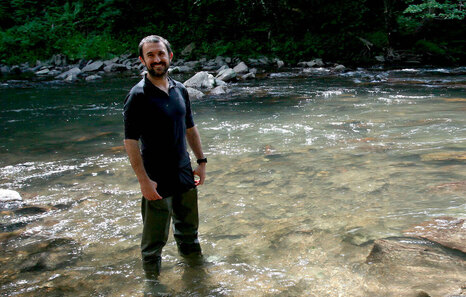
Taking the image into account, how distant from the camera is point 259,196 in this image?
418 cm

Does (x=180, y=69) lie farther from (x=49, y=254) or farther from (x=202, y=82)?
(x=49, y=254)

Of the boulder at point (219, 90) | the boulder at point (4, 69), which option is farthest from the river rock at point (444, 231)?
the boulder at point (4, 69)

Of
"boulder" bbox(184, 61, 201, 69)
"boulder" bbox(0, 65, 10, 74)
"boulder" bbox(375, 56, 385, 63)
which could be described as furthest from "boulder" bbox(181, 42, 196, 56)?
"boulder" bbox(375, 56, 385, 63)

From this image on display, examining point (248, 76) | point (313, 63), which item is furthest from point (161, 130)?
point (313, 63)

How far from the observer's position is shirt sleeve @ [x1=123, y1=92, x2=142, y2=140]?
234cm

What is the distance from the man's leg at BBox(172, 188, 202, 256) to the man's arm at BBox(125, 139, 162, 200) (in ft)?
0.90

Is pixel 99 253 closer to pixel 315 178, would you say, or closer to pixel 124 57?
pixel 315 178

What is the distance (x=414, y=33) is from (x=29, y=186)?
68.3 feet

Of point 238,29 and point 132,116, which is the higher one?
point 238,29

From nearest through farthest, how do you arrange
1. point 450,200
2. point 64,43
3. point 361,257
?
point 361,257 < point 450,200 < point 64,43

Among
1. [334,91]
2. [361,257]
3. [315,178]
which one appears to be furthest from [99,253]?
[334,91]

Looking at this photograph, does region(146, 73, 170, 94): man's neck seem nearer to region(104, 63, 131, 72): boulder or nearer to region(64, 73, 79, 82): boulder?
region(64, 73, 79, 82): boulder

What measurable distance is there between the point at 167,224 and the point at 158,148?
557 millimetres

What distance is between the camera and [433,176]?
A: 170 inches
